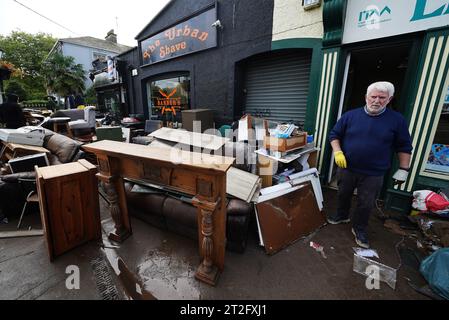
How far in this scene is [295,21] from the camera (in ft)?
12.1

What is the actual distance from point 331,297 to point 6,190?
173 inches

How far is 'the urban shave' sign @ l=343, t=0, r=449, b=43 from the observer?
2539 millimetres

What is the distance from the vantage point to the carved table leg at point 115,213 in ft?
7.41

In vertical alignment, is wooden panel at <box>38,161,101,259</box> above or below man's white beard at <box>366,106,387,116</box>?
below

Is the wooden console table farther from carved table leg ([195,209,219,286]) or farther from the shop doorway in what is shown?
the shop doorway

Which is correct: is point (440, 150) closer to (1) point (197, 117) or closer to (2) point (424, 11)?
(2) point (424, 11)

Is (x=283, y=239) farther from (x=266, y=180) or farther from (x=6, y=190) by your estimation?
(x=6, y=190)

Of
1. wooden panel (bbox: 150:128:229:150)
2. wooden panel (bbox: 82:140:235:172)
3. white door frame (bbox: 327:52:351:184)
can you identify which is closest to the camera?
wooden panel (bbox: 82:140:235:172)

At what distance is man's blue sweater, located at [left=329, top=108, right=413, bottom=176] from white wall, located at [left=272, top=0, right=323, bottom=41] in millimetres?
2075

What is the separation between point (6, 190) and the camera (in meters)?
2.80

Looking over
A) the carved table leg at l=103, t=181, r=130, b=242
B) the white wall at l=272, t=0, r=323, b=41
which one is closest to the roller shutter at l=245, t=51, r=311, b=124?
the white wall at l=272, t=0, r=323, b=41

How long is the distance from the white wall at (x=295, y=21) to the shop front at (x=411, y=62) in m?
0.24

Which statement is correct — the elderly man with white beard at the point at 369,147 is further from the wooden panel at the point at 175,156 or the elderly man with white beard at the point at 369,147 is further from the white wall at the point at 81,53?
the white wall at the point at 81,53
